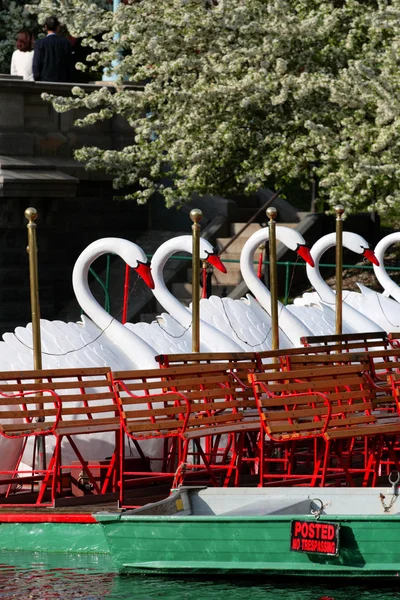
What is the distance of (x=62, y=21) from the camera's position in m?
25.4

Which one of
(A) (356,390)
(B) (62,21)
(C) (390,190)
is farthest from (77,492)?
(B) (62,21)

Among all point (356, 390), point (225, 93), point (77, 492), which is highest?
point (225, 93)

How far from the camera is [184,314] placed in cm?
1709

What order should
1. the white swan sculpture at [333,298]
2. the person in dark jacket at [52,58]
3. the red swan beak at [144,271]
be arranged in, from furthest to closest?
the person in dark jacket at [52,58] → the white swan sculpture at [333,298] → the red swan beak at [144,271]

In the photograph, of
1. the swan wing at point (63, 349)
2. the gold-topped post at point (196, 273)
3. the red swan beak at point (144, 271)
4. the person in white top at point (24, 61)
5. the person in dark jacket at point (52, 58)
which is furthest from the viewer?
the person in white top at point (24, 61)

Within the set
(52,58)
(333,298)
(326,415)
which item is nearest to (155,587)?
(326,415)

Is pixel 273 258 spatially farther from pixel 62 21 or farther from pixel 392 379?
pixel 62 21

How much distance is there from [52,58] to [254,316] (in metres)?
9.01

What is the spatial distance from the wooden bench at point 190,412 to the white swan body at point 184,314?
2068 millimetres

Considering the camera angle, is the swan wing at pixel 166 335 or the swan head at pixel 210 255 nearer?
the swan wing at pixel 166 335

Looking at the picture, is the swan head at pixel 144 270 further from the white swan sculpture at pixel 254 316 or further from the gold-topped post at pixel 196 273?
the white swan sculpture at pixel 254 316

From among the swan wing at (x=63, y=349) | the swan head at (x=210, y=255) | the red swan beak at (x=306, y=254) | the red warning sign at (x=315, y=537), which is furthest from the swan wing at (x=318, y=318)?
the red warning sign at (x=315, y=537)

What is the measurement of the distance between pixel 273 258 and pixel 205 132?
975cm

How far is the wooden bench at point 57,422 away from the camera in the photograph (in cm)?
1260
